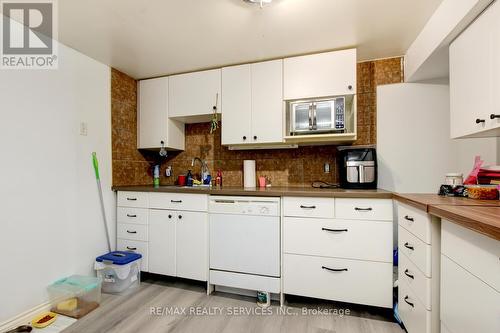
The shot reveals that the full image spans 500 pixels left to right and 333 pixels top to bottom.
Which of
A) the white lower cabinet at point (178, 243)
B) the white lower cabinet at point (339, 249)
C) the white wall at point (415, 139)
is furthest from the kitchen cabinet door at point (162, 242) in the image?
the white wall at point (415, 139)

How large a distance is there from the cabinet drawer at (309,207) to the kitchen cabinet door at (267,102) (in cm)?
64

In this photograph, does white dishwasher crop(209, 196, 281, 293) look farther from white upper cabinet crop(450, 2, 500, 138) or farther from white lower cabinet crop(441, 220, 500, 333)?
white upper cabinet crop(450, 2, 500, 138)

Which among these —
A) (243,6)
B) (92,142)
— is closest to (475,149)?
(243,6)

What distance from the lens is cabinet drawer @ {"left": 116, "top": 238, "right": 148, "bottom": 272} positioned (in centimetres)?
230

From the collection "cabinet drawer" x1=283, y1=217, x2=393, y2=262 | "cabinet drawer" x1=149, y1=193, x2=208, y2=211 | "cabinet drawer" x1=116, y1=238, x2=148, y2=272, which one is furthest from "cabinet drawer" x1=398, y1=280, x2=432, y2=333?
"cabinet drawer" x1=116, y1=238, x2=148, y2=272

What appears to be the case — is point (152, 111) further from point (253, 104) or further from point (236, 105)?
point (253, 104)

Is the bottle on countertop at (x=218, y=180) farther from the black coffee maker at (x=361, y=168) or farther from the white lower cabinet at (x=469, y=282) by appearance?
the white lower cabinet at (x=469, y=282)

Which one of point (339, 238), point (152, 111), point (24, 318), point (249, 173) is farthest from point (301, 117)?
point (24, 318)

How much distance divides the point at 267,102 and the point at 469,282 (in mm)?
1853

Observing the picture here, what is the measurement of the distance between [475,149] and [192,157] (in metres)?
2.69

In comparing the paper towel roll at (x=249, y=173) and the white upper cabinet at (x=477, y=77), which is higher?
the white upper cabinet at (x=477, y=77)

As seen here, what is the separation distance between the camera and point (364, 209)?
1722 millimetres

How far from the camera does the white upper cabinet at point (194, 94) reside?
2438 mm

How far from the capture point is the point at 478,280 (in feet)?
2.70
